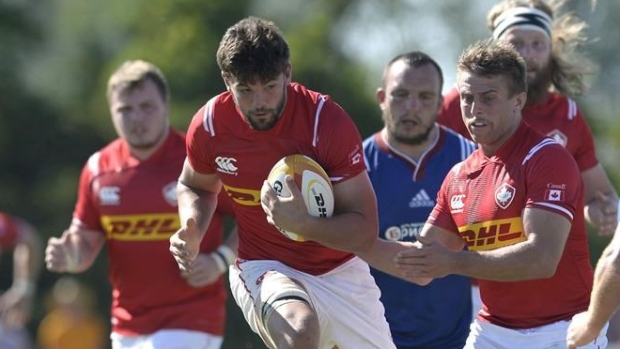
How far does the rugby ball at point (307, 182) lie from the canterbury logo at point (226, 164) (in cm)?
34

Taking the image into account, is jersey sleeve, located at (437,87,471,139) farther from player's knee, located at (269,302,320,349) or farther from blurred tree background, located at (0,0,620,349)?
blurred tree background, located at (0,0,620,349)

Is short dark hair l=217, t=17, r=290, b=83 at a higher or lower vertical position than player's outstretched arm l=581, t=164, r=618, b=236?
higher

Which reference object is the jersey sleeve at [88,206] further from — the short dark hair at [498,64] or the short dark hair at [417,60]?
the short dark hair at [498,64]

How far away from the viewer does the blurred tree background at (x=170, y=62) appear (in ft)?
70.7

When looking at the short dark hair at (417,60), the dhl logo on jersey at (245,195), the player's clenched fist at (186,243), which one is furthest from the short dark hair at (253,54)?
the short dark hair at (417,60)

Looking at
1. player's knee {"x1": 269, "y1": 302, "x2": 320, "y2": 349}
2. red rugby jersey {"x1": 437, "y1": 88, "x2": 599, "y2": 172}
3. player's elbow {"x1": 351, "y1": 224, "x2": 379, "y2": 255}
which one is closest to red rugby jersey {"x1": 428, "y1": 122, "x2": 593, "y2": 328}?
player's elbow {"x1": 351, "y1": 224, "x2": 379, "y2": 255}

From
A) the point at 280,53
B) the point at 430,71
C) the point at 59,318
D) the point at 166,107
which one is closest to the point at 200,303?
the point at 166,107

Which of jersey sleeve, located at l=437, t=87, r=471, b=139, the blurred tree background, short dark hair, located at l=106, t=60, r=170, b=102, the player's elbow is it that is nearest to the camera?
the player's elbow

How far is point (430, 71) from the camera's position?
376 inches

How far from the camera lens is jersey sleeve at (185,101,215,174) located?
8.02 meters

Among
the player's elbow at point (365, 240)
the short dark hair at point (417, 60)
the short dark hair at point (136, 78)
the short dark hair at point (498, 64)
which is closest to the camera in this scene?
the short dark hair at point (498, 64)

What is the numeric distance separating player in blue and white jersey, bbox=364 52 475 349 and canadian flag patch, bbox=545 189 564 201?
→ 6.75 ft

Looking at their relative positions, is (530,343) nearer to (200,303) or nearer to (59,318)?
(200,303)

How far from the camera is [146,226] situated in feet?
33.5
